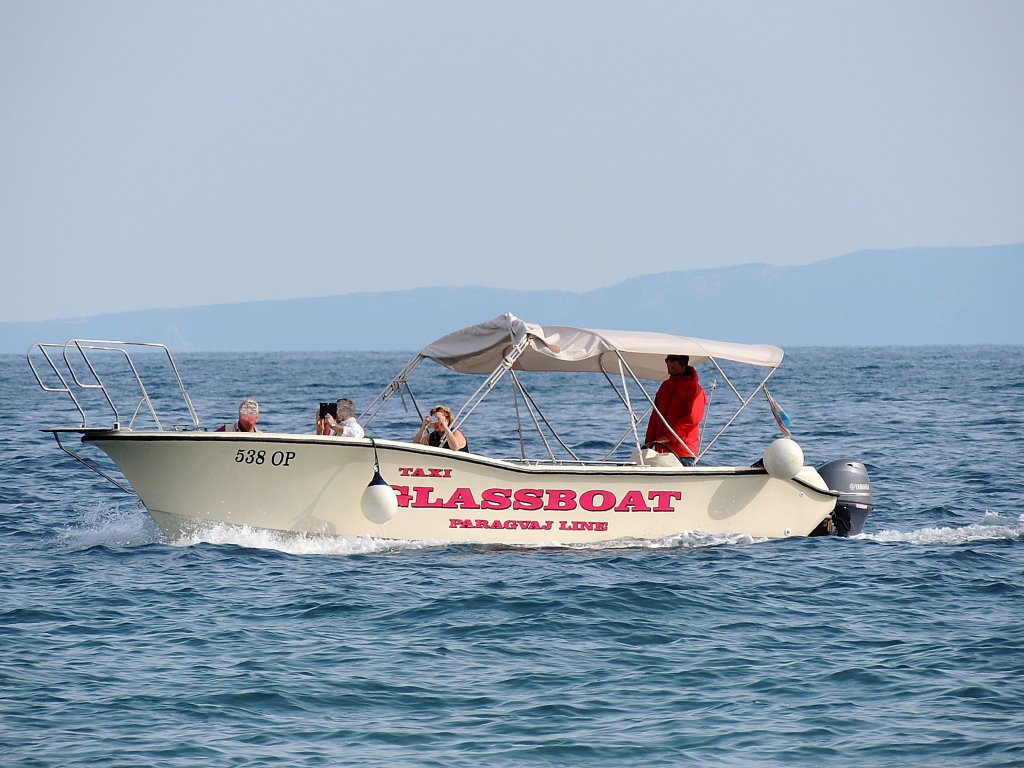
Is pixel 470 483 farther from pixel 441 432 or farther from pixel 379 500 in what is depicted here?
pixel 379 500

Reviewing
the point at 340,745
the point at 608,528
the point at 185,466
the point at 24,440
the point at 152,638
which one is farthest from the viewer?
the point at 24,440

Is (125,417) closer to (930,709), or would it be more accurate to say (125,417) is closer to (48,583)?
(48,583)

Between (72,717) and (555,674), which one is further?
(555,674)

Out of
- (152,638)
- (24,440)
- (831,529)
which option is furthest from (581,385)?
(152,638)

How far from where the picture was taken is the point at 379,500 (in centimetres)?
1177

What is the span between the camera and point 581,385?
6147cm

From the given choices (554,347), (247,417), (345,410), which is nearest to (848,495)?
(554,347)

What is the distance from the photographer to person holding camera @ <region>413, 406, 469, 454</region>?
12.4 metres

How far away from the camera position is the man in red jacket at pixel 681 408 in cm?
1359

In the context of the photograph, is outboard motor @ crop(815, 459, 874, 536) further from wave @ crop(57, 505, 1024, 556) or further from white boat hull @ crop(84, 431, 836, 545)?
white boat hull @ crop(84, 431, 836, 545)

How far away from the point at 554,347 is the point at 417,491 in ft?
7.05

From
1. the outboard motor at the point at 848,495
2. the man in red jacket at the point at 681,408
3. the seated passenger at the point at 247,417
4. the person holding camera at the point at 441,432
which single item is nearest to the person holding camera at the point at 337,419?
the person holding camera at the point at 441,432

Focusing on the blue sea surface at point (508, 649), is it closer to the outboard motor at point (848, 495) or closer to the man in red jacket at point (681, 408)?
the outboard motor at point (848, 495)

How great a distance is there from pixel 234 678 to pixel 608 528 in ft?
17.6
